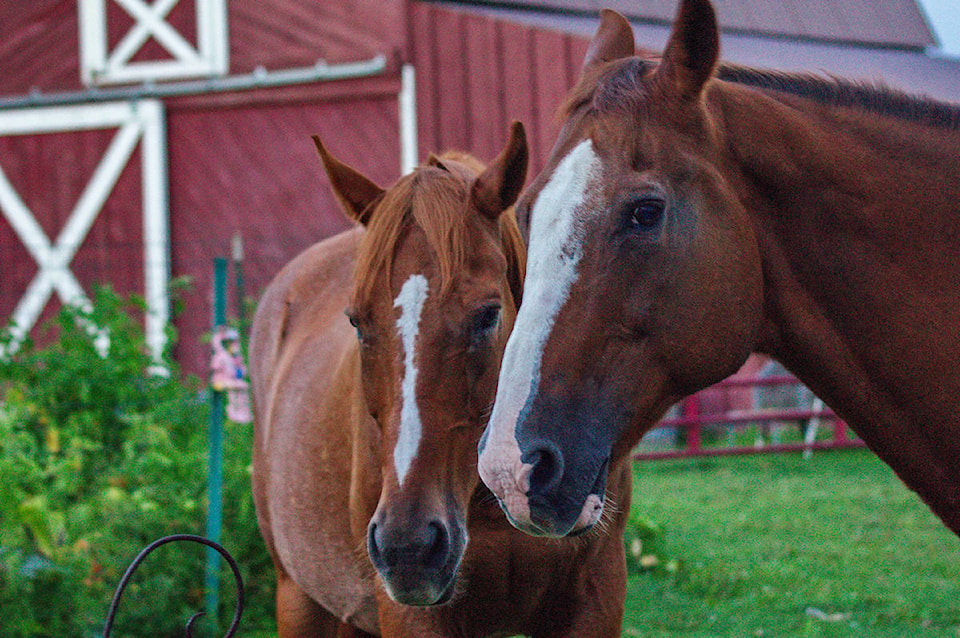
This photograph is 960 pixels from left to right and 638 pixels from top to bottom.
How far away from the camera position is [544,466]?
1.70 metres

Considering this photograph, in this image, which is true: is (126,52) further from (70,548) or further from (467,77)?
(70,548)

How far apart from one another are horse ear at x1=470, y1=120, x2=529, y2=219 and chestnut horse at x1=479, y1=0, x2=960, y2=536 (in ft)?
1.26

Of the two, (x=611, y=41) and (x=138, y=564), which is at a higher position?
(x=611, y=41)

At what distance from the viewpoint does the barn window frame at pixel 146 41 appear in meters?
10.8

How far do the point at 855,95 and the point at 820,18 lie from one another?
13.4 m

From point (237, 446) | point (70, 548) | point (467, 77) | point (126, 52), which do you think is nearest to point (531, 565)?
point (70, 548)

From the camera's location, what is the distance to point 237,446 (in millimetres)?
5086

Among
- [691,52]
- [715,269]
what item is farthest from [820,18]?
[715,269]

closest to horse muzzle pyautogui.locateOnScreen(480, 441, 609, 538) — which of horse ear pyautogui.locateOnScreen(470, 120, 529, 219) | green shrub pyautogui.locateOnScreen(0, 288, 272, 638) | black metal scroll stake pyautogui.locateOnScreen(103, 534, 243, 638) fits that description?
black metal scroll stake pyautogui.locateOnScreen(103, 534, 243, 638)

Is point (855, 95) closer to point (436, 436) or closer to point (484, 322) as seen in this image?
point (484, 322)

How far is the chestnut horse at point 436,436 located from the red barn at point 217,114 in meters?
6.98

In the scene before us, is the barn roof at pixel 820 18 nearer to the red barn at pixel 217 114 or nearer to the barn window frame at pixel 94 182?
the red barn at pixel 217 114

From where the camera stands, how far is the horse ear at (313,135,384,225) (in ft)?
8.66

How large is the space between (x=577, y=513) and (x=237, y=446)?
3.69m
